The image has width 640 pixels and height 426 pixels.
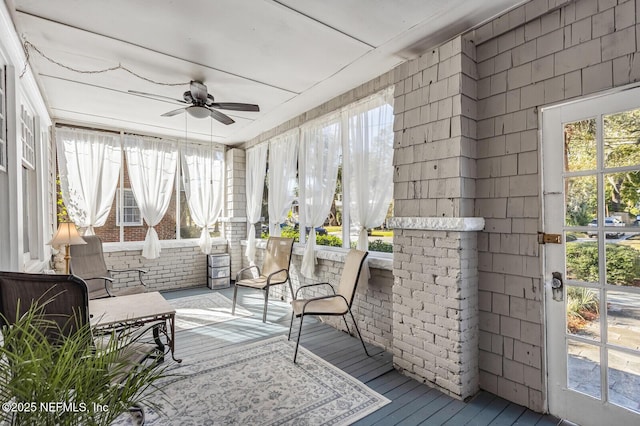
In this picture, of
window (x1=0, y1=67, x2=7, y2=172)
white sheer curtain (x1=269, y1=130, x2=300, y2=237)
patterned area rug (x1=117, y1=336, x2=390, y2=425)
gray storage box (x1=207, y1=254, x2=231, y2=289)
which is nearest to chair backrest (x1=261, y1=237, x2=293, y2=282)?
white sheer curtain (x1=269, y1=130, x2=300, y2=237)

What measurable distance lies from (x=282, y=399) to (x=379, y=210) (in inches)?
75.0

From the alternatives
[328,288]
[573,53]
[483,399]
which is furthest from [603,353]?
[328,288]

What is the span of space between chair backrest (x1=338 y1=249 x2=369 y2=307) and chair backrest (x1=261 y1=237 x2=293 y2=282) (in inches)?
47.7

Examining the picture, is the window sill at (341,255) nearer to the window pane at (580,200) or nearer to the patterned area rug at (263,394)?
the patterned area rug at (263,394)

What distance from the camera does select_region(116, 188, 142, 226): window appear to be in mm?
5355

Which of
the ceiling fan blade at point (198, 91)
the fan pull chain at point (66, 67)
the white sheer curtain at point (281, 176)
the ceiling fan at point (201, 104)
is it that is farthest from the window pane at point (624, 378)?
the fan pull chain at point (66, 67)

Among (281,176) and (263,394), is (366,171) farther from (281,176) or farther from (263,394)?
(263,394)

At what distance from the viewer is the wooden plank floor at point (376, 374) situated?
6.88ft

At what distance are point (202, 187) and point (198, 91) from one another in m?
2.96

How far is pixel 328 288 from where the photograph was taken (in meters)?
4.02

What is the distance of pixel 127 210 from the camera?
5426 mm

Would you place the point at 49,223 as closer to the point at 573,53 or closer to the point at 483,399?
the point at 483,399

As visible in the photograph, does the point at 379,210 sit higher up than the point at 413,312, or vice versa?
the point at 379,210

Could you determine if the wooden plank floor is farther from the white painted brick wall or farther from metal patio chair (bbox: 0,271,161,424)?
metal patio chair (bbox: 0,271,161,424)
